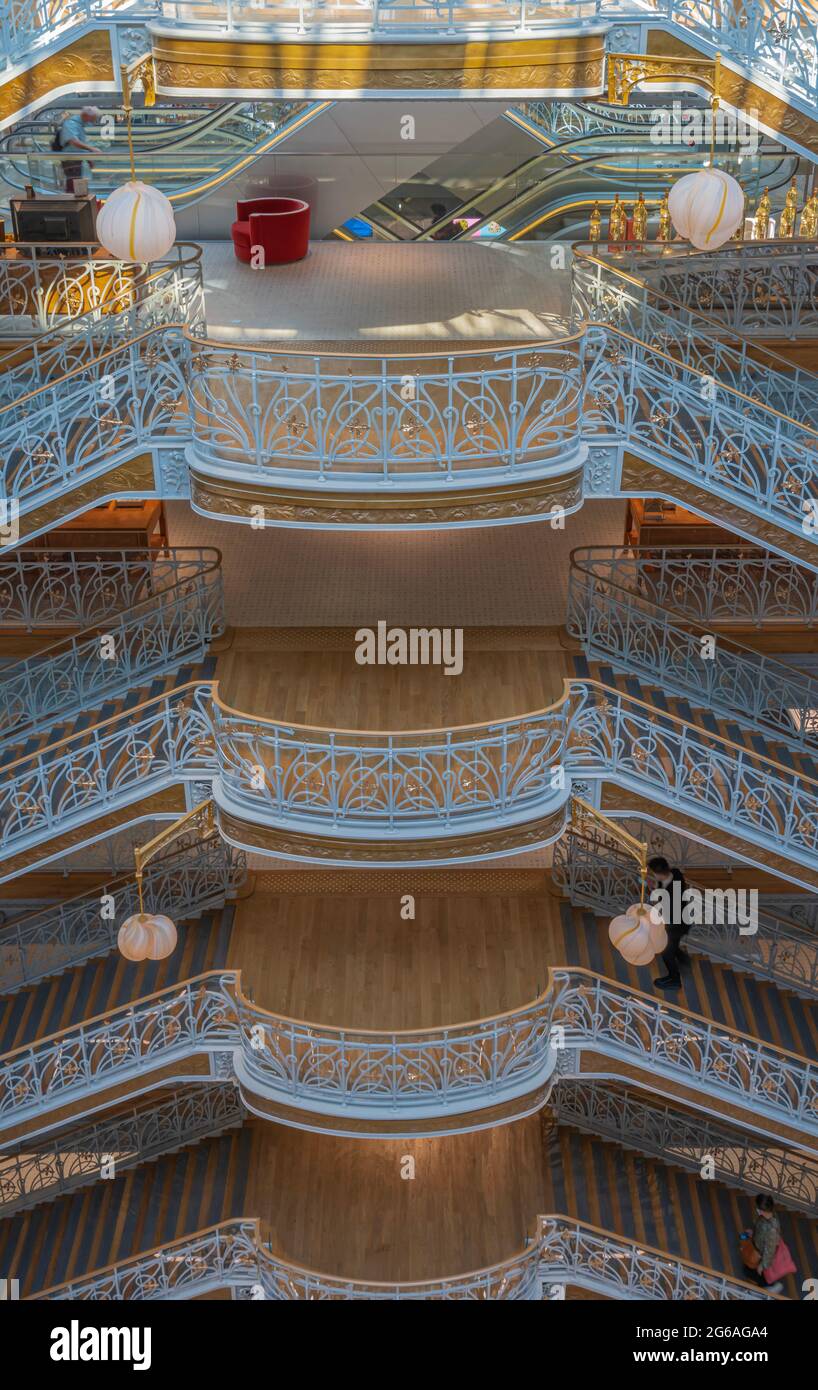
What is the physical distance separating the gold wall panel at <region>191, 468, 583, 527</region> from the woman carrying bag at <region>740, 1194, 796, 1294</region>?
708 cm

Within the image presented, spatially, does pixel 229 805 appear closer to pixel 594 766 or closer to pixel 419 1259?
pixel 594 766

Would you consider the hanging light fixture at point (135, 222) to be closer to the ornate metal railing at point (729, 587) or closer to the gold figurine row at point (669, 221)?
the ornate metal railing at point (729, 587)

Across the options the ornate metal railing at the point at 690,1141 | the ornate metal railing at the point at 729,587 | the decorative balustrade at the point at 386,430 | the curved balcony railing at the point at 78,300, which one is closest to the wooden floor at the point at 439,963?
the ornate metal railing at the point at 690,1141

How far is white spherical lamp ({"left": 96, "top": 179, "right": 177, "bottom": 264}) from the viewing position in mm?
10703

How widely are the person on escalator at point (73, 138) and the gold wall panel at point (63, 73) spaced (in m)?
5.18

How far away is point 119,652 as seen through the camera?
48.0 ft

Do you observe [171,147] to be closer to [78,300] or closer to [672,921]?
[78,300]

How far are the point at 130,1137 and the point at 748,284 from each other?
10.9m

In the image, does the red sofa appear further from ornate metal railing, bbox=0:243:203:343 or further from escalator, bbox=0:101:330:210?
ornate metal railing, bbox=0:243:203:343

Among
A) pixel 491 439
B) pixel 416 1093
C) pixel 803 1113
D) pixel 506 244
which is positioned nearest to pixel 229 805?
pixel 416 1093

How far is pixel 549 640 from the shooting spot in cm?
1491

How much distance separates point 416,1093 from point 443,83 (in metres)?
8.46

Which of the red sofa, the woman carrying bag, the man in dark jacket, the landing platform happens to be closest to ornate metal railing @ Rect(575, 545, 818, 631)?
the landing platform

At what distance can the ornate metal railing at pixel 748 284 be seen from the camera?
14.5 meters
